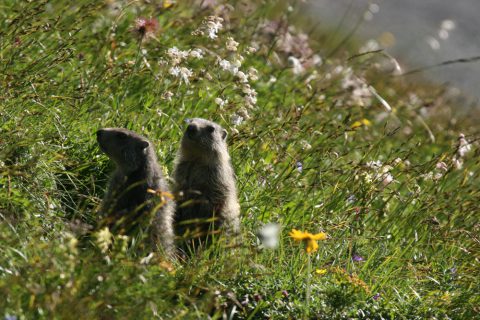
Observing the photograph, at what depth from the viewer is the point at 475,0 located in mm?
20406

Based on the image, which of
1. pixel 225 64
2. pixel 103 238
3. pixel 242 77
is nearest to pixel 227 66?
pixel 225 64

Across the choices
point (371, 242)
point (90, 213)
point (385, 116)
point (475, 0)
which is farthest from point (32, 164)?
point (475, 0)

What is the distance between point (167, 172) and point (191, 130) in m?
0.41

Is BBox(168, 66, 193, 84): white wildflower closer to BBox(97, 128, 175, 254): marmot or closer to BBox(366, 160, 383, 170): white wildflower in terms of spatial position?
BBox(97, 128, 175, 254): marmot

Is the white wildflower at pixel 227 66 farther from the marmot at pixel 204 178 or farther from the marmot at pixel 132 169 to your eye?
the marmot at pixel 132 169

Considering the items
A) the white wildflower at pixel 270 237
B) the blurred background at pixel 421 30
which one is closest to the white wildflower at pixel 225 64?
the white wildflower at pixel 270 237

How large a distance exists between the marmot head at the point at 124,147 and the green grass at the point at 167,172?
1.00 feet

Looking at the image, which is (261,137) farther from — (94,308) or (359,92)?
(94,308)

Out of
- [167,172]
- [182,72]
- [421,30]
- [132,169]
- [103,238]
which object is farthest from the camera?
[421,30]

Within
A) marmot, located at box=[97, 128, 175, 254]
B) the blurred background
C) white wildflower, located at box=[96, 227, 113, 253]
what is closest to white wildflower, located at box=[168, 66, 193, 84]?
marmot, located at box=[97, 128, 175, 254]

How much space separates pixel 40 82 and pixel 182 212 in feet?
5.00

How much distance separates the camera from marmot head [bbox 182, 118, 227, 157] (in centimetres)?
699

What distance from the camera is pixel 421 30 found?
635 inches

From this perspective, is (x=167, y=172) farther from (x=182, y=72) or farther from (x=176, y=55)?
(x=176, y=55)
